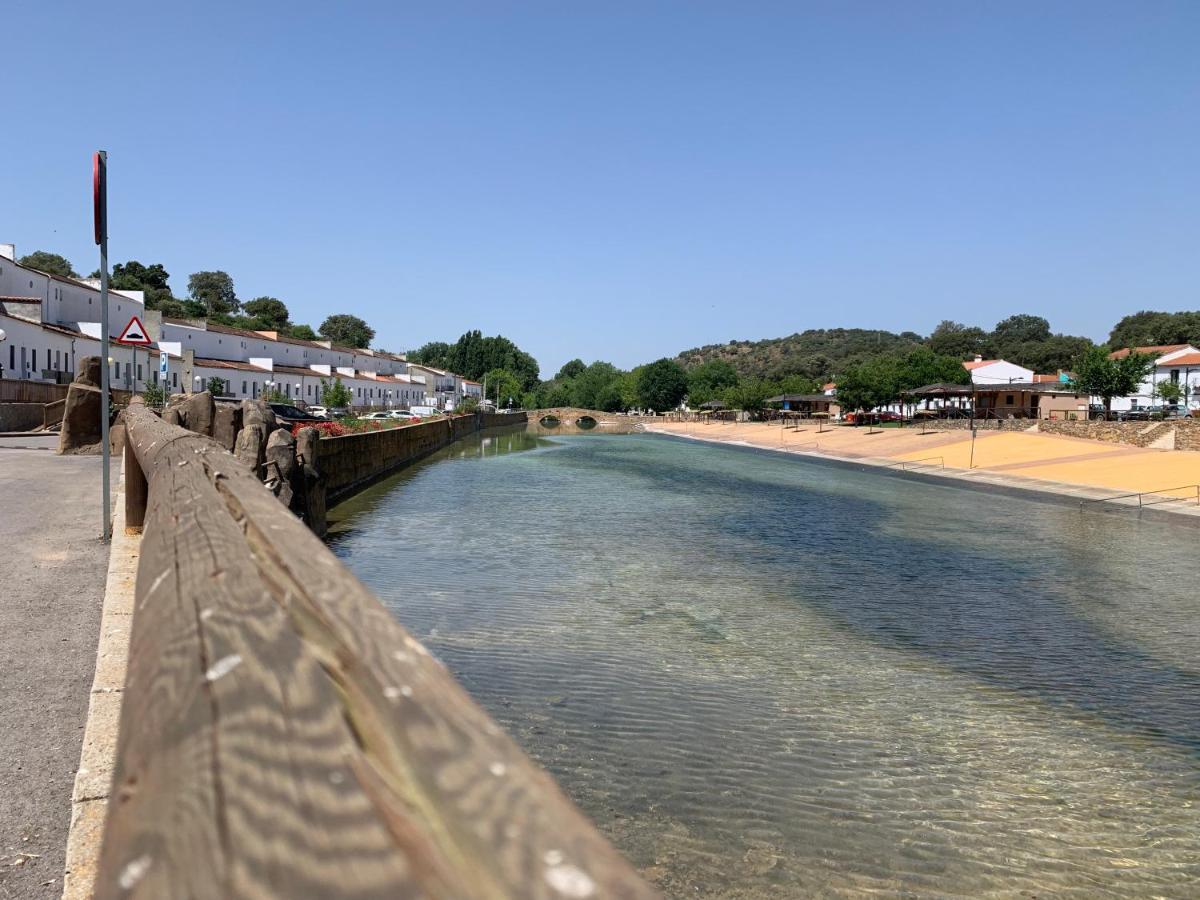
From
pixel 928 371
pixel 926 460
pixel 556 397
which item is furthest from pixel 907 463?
pixel 556 397

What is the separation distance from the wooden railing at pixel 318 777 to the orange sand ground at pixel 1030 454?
34234 millimetres

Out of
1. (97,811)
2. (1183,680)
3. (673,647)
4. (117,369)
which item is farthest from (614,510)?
(117,369)

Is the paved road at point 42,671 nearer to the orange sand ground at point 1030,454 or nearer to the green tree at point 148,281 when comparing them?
the orange sand ground at point 1030,454

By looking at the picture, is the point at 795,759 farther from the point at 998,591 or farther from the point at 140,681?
the point at 998,591

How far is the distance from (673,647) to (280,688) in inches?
379

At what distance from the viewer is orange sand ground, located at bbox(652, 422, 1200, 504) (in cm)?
3369

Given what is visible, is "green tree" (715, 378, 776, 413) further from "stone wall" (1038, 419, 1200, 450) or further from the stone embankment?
the stone embankment

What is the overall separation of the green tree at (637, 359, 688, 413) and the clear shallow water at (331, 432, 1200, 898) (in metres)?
133

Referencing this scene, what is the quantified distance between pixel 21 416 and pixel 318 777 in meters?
40.4

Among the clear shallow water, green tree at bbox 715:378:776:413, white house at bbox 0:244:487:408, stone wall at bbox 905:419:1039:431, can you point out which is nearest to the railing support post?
the clear shallow water

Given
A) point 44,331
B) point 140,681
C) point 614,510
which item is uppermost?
point 44,331

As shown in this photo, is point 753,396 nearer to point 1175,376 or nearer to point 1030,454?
point 1175,376

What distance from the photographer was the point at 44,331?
4719cm

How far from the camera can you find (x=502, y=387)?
165 m
